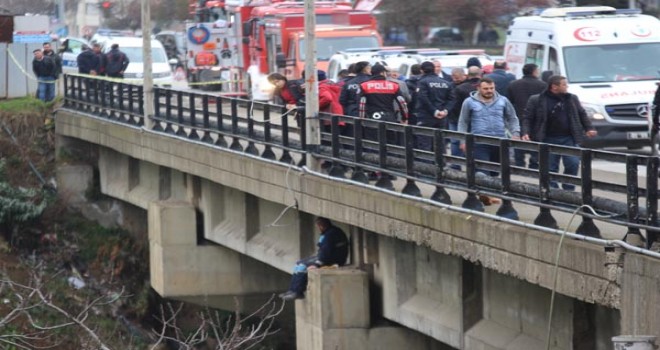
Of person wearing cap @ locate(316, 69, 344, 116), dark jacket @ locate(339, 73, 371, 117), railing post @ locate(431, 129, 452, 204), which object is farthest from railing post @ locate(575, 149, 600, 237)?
person wearing cap @ locate(316, 69, 344, 116)

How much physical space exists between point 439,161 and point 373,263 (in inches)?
96.1

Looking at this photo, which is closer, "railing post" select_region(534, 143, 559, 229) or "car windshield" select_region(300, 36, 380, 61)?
"railing post" select_region(534, 143, 559, 229)

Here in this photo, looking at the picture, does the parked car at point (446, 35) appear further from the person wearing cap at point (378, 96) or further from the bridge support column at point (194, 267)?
the person wearing cap at point (378, 96)

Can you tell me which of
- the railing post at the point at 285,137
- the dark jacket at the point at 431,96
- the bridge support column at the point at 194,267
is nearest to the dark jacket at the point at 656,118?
the dark jacket at the point at 431,96

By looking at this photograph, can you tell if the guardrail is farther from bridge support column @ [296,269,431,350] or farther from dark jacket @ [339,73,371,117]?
bridge support column @ [296,269,431,350]

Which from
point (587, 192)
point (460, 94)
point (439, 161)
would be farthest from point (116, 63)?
point (587, 192)

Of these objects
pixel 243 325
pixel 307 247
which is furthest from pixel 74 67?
pixel 307 247

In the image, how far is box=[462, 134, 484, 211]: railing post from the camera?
14.0 m

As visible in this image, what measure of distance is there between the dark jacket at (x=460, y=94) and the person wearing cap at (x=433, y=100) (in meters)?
0.07

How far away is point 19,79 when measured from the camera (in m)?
37.0

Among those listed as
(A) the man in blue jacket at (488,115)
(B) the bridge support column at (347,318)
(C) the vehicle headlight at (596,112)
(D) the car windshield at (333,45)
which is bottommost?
(B) the bridge support column at (347,318)

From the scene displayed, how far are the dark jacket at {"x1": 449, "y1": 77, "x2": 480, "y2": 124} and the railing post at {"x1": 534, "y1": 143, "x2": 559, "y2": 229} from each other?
619cm

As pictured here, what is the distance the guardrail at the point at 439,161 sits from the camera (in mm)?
11555

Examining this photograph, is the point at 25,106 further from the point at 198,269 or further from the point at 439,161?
the point at 439,161
